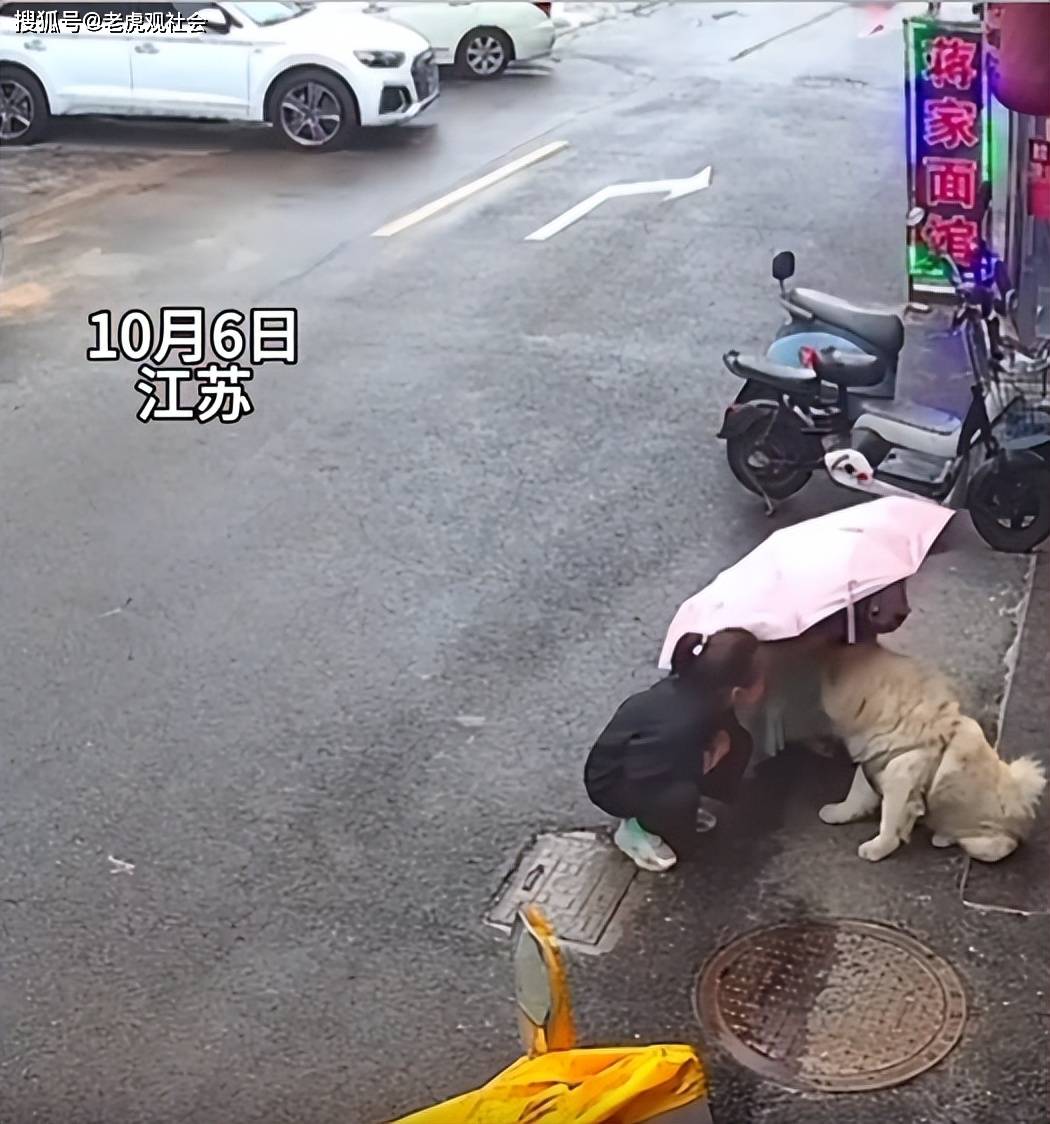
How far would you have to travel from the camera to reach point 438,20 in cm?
1334

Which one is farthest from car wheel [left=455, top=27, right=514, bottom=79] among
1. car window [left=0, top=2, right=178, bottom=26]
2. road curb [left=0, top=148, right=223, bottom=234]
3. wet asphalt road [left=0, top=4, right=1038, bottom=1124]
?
car window [left=0, top=2, right=178, bottom=26]

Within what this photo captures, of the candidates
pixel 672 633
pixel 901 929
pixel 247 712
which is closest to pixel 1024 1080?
pixel 901 929

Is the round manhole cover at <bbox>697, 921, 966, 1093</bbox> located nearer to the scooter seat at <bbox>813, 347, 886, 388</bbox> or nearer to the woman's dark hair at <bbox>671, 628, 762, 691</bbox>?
the woman's dark hair at <bbox>671, 628, 762, 691</bbox>

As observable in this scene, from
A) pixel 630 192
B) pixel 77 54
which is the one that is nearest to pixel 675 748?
pixel 77 54

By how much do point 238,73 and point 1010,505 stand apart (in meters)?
6.43

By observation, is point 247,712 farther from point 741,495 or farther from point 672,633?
point 741,495

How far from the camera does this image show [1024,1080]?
3021 millimetres

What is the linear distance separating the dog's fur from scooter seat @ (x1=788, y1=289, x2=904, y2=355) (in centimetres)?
211

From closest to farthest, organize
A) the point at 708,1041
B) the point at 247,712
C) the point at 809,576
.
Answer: the point at 708,1041, the point at 809,576, the point at 247,712

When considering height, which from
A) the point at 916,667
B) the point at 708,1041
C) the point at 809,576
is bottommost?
the point at 708,1041

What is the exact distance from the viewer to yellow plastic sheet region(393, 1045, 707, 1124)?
8.52 feet

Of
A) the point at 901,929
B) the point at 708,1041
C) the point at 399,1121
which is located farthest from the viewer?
the point at 901,929

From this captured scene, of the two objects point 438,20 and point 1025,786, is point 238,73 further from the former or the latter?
point 1025,786

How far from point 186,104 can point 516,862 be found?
743cm
